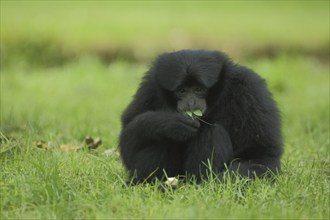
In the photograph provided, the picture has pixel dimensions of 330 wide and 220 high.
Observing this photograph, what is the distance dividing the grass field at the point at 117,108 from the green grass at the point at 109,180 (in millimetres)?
13

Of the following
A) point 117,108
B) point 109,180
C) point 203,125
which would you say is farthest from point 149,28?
point 109,180

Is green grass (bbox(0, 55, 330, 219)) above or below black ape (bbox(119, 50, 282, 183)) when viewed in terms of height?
below

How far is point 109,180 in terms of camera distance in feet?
17.8

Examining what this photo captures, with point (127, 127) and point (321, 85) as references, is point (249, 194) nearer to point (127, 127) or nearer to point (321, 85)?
point (127, 127)

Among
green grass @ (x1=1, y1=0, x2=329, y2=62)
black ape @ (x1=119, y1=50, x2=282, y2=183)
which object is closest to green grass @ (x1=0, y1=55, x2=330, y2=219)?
black ape @ (x1=119, y1=50, x2=282, y2=183)

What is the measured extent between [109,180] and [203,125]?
104 centimetres

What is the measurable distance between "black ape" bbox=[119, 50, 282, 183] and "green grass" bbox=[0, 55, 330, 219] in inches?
12.1

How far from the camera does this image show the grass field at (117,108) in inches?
185

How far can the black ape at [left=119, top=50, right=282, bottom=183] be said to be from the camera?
5.66 meters

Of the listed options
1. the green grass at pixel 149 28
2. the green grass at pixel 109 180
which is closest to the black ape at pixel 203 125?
the green grass at pixel 109 180

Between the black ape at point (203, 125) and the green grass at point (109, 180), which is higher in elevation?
the black ape at point (203, 125)

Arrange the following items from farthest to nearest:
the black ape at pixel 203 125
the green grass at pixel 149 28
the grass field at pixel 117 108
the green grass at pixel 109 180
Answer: the green grass at pixel 149 28 → the black ape at pixel 203 125 → the grass field at pixel 117 108 → the green grass at pixel 109 180

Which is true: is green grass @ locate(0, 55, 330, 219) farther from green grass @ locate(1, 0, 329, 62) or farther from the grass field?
green grass @ locate(1, 0, 329, 62)

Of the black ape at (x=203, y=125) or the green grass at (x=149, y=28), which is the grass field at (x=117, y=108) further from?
the black ape at (x=203, y=125)
